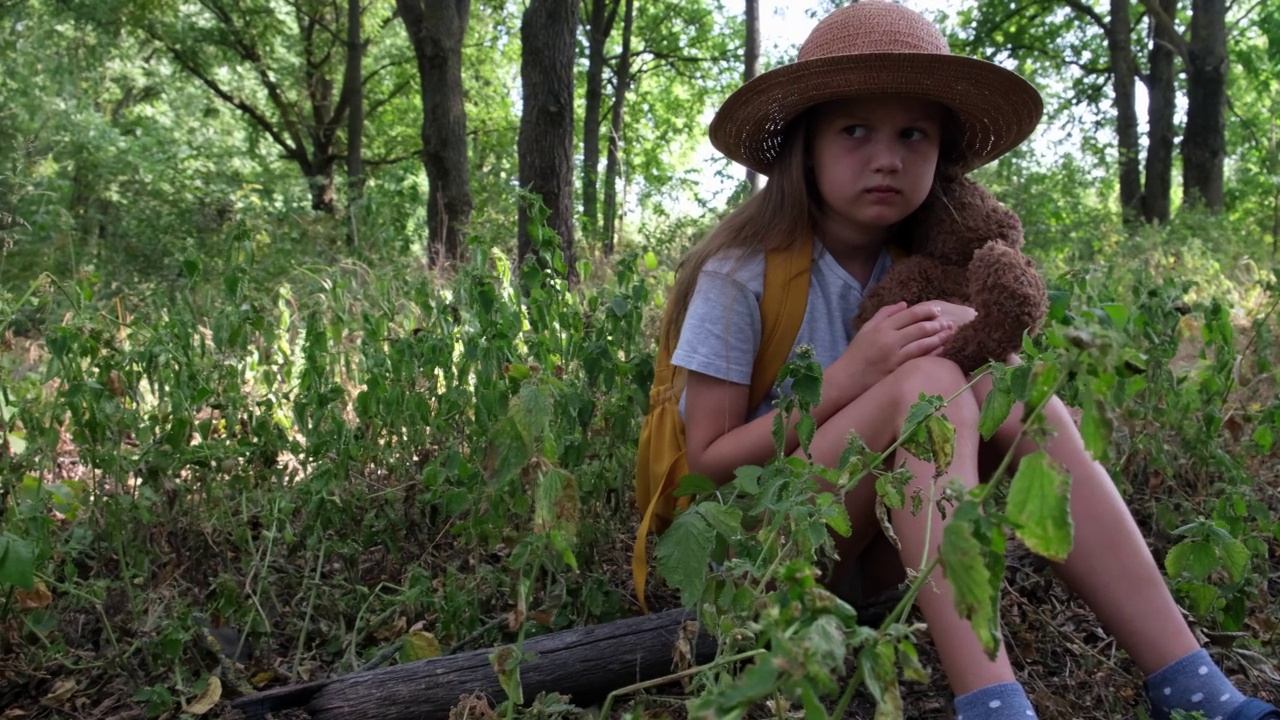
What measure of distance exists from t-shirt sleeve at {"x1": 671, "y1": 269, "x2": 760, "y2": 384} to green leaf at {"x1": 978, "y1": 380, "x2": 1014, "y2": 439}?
0.85 metres

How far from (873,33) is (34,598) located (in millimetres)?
2031

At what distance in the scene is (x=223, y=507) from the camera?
227 cm

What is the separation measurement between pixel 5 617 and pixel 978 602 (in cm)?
192

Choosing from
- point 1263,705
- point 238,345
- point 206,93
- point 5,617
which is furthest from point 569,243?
point 206,93

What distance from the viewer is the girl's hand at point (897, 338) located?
6.05 ft

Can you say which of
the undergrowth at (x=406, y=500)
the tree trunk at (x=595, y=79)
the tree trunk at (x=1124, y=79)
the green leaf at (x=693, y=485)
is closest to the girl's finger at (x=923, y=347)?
the undergrowth at (x=406, y=500)

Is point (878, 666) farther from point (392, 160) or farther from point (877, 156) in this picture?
point (392, 160)

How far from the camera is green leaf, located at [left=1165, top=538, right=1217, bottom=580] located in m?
1.65

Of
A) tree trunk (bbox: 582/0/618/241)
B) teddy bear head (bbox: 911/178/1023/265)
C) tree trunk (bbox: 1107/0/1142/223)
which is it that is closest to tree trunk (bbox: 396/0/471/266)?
tree trunk (bbox: 582/0/618/241)

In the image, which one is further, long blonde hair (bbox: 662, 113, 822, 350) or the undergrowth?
long blonde hair (bbox: 662, 113, 822, 350)

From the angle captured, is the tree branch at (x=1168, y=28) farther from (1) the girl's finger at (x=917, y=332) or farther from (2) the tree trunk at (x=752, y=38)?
(1) the girl's finger at (x=917, y=332)

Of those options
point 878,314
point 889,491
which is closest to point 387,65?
point 878,314

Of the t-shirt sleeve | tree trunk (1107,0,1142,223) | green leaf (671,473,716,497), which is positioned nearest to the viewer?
green leaf (671,473,716,497)

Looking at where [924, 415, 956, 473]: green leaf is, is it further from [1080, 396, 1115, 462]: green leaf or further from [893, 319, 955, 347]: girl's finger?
[893, 319, 955, 347]: girl's finger
